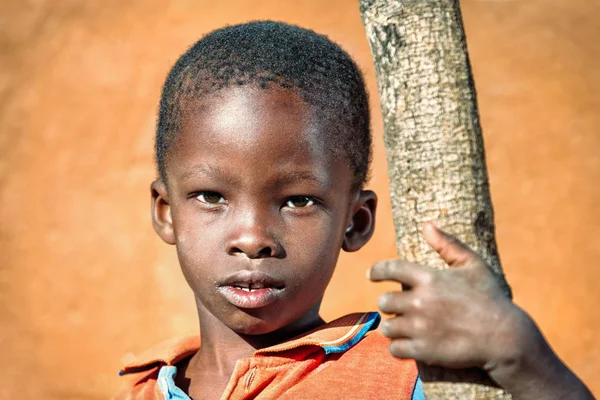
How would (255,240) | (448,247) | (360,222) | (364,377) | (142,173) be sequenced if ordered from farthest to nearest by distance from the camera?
1. (142,173)
2. (360,222)
3. (364,377)
4. (255,240)
5. (448,247)

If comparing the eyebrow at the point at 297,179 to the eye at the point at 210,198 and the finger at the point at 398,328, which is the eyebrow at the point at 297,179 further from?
the finger at the point at 398,328

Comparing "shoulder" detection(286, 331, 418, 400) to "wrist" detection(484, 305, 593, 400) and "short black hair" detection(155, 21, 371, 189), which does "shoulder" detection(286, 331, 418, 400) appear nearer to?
"short black hair" detection(155, 21, 371, 189)

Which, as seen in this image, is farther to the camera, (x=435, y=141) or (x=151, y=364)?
(x=151, y=364)

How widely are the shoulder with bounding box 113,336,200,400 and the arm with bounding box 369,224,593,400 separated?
1.22 meters

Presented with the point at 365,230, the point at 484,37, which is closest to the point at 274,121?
the point at 365,230

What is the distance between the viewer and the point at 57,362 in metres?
6.34

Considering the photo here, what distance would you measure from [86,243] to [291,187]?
4874 mm

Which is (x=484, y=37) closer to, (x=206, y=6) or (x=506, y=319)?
(x=206, y=6)

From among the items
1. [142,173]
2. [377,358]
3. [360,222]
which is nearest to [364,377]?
[377,358]

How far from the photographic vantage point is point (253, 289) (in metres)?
1.99

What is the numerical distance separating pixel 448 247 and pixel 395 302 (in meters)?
0.13

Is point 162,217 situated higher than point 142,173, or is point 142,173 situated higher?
point 142,173

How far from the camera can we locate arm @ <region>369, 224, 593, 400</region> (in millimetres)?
1349

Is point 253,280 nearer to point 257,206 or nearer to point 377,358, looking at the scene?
point 257,206
